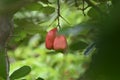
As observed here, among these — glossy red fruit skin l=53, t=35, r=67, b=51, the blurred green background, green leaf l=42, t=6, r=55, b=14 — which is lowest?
the blurred green background

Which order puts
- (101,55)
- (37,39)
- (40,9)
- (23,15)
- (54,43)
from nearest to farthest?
1. (101,55)
2. (54,43)
3. (40,9)
4. (23,15)
5. (37,39)

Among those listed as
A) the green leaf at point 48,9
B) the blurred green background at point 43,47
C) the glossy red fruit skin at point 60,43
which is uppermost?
the green leaf at point 48,9

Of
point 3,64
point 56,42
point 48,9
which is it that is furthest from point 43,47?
point 3,64

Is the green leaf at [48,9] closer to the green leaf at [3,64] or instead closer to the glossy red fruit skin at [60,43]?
the glossy red fruit skin at [60,43]

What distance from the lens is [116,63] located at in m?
0.30

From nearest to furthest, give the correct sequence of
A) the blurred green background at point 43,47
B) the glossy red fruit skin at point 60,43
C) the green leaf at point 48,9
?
the glossy red fruit skin at point 60,43
the green leaf at point 48,9
the blurred green background at point 43,47

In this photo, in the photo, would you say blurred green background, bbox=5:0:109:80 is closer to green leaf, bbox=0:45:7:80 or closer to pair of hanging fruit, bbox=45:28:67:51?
pair of hanging fruit, bbox=45:28:67:51

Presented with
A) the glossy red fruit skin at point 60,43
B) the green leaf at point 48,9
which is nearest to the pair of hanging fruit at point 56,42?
the glossy red fruit skin at point 60,43

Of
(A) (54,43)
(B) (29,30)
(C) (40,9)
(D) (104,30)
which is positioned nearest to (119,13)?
(D) (104,30)

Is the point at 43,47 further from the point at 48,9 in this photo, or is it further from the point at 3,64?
the point at 3,64

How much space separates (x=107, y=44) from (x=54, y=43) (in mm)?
781

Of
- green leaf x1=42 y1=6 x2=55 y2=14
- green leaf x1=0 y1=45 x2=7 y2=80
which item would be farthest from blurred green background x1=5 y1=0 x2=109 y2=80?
green leaf x1=0 y1=45 x2=7 y2=80

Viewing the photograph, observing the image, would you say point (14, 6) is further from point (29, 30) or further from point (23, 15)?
point (23, 15)

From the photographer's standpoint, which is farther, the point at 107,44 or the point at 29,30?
the point at 29,30
